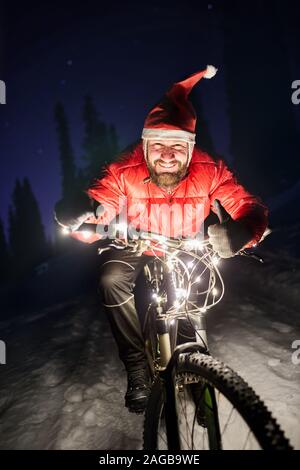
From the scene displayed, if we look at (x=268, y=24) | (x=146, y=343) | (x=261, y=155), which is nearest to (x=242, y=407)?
(x=146, y=343)

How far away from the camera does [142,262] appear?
350 centimetres

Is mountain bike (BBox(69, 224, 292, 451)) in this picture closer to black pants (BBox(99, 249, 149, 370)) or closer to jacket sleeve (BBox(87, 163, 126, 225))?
black pants (BBox(99, 249, 149, 370))

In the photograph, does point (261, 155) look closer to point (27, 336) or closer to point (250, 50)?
point (250, 50)

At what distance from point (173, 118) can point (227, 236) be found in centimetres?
148

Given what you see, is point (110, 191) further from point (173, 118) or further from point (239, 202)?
Answer: point (239, 202)

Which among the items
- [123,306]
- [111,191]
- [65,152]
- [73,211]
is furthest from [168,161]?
[65,152]

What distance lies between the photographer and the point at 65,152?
5619 cm

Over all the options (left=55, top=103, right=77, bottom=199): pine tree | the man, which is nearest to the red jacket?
the man

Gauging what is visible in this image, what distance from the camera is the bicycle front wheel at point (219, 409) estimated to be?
144 cm

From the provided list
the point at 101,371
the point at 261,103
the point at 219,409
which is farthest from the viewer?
the point at 261,103

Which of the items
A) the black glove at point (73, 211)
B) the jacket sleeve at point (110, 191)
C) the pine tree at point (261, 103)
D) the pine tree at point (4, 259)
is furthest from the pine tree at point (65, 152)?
→ the black glove at point (73, 211)

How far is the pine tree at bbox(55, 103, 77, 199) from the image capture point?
54406mm

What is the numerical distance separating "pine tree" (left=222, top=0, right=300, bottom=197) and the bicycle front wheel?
44.0m
